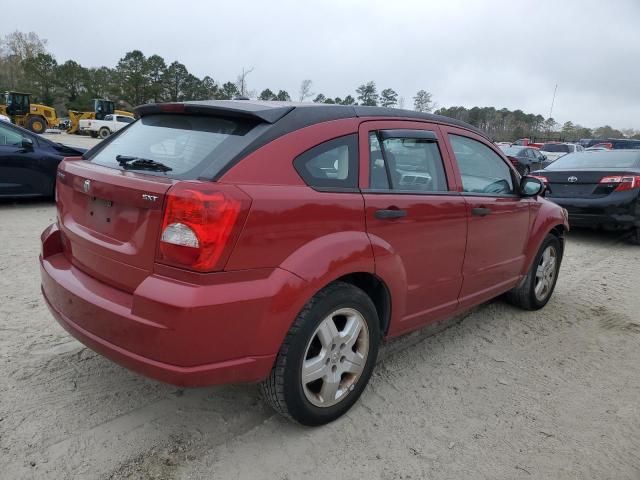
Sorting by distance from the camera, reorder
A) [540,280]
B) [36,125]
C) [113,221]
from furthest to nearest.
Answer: [36,125] < [540,280] < [113,221]

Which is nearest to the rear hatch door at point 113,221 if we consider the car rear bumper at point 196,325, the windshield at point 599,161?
the car rear bumper at point 196,325

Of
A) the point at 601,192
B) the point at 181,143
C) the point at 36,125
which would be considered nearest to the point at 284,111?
the point at 181,143

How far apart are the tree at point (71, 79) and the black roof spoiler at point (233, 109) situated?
70932 mm

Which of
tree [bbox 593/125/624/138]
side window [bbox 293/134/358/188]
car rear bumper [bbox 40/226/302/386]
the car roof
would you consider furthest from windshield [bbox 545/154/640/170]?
tree [bbox 593/125/624/138]

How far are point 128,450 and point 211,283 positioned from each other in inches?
39.4

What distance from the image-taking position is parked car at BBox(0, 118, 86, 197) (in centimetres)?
777

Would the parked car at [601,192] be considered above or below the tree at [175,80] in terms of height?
below

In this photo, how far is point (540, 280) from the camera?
4.59 meters

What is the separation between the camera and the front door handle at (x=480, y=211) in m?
3.39

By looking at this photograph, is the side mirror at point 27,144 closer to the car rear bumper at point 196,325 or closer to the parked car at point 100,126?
the car rear bumper at point 196,325

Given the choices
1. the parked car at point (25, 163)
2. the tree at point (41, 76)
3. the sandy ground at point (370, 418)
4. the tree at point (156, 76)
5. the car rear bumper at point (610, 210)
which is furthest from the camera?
the tree at point (156, 76)

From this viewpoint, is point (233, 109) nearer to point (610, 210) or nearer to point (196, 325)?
point (196, 325)

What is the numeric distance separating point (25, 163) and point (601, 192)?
9.03 metres

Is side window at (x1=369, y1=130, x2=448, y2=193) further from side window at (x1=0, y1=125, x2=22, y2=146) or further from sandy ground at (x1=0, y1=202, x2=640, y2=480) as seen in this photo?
side window at (x1=0, y1=125, x2=22, y2=146)
